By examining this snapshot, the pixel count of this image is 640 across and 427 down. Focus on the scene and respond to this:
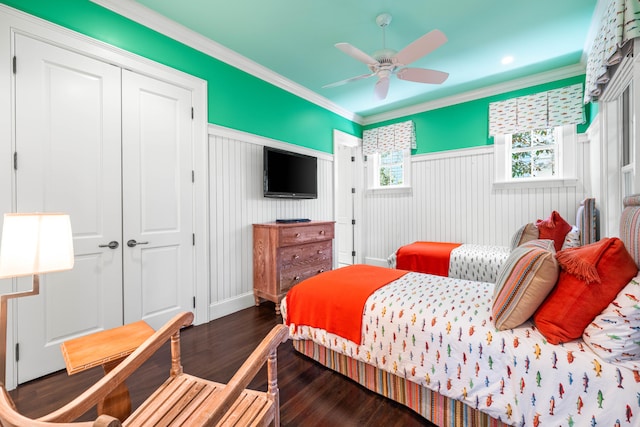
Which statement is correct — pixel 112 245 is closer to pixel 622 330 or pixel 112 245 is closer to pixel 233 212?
pixel 233 212

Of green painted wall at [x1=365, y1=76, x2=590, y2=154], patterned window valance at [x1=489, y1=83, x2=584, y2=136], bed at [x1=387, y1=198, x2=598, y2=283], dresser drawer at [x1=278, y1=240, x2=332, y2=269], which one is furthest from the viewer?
green painted wall at [x1=365, y1=76, x2=590, y2=154]

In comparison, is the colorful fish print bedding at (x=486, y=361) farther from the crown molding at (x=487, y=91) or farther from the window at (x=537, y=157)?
the crown molding at (x=487, y=91)

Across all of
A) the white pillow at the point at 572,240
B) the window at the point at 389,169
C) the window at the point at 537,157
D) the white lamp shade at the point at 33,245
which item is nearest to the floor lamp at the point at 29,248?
the white lamp shade at the point at 33,245

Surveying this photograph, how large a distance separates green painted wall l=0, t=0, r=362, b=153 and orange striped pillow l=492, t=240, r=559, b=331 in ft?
9.66

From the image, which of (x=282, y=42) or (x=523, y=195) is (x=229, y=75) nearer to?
(x=282, y=42)

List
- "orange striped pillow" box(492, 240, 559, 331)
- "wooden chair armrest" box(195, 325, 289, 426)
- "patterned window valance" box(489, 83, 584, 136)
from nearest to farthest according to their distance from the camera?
"wooden chair armrest" box(195, 325, 289, 426) → "orange striped pillow" box(492, 240, 559, 331) → "patterned window valance" box(489, 83, 584, 136)

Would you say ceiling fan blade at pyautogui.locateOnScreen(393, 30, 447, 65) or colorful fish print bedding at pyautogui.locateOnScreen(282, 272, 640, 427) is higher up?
ceiling fan blade at pyautogui.locateOnScreen(393, 30, 447, 65)

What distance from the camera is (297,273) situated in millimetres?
3330

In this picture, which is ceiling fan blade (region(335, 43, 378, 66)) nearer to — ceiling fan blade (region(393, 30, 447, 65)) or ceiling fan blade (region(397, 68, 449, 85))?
ceiling fan blade (region(393, 30, 447, 65))

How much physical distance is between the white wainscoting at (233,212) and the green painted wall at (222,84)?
234mm

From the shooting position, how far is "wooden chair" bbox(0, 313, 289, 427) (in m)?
0.91

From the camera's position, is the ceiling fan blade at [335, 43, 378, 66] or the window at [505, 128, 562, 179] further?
the window at [505, 128, 562, 179]

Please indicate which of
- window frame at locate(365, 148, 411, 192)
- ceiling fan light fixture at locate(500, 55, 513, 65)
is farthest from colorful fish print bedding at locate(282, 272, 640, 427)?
window frame at locate(365, 148, 411, 192)

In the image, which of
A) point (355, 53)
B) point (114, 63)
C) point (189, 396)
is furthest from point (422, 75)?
point (189, 396)
